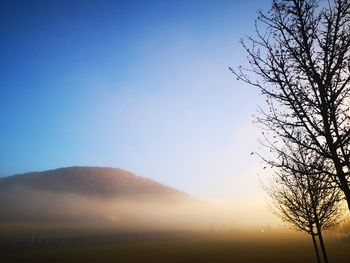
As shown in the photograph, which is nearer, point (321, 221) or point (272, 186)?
point (321, 221)

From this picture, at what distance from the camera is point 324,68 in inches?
308

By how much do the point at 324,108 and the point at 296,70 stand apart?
1.45 metres

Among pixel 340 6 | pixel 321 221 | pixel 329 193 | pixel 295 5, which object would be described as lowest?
pixel 321 221

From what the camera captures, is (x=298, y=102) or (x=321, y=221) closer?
(x=298, y=102)

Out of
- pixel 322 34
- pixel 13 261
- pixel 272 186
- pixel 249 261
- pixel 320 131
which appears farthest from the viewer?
pixel 13 261

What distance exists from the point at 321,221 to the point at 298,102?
1445cm

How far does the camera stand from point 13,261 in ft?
178

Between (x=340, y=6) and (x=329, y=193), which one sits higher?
(x=340, y=6)

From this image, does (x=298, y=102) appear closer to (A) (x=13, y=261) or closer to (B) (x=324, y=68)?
(B) (x=324, y=68)

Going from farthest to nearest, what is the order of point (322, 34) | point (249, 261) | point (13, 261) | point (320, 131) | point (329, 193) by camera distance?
1. point (13, 261)
2. point (249, 261)
3. point (329, 193)
4. point (322, 34)
5. point (320, 131)

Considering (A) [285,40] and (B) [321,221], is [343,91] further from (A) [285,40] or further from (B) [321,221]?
(B) [321,221]

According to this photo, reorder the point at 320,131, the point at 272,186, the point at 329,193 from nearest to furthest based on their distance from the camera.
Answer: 1. the point at 320,131
2. the point at 329,193
3. the point at 272,186

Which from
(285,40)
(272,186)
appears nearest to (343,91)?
(285,40)

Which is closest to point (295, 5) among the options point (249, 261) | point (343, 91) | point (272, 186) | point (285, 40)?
point (285, 40)
